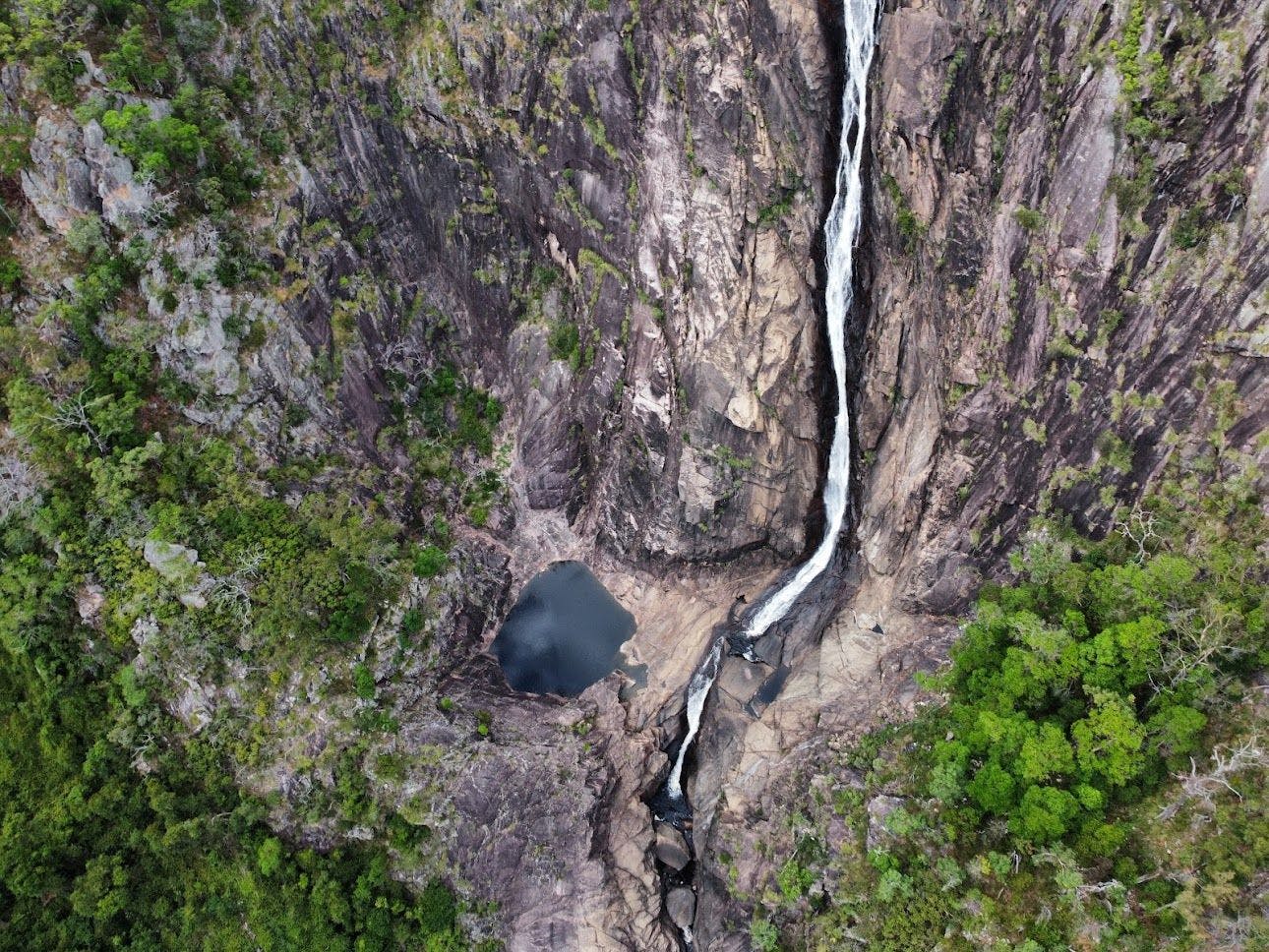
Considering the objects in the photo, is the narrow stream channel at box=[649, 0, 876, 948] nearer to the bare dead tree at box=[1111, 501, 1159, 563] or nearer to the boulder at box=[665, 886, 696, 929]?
the boulder at box=[665, 886, 696, 929]

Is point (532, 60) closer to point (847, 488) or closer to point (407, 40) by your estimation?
point (407, 40)

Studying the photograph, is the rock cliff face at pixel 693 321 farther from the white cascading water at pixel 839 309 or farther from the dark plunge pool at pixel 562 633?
the dark plunge pool at pixel 562 633

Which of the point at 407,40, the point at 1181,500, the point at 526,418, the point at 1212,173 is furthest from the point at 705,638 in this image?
the point at 407,40

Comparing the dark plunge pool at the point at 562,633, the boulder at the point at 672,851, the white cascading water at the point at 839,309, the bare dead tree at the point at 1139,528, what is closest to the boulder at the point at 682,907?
the boulder at the point at 672,851

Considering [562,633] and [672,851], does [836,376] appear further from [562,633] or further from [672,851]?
[672,851]

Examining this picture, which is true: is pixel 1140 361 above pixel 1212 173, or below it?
below
